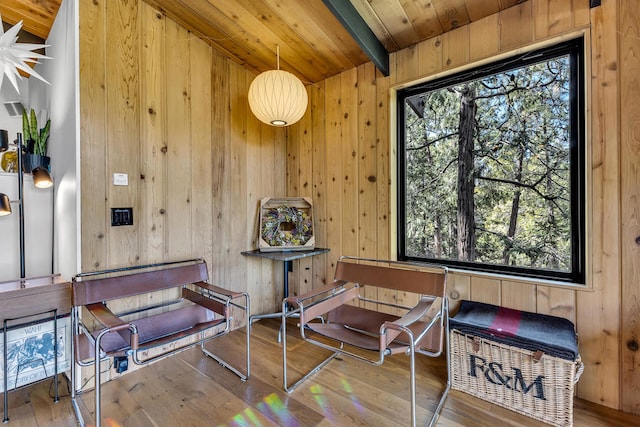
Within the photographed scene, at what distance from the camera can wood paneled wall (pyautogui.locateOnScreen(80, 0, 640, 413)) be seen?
1.50m

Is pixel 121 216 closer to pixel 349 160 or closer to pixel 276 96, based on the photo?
pixel 276 96

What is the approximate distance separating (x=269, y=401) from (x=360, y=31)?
2.32 m

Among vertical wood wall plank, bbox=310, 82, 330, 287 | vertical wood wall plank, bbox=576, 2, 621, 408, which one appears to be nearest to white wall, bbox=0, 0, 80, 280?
vertical wood wall plank, bbox=310, 82, 330, 287

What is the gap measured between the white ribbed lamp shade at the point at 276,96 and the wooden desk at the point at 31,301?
61.8 inches

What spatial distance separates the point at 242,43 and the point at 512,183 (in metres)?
2.20

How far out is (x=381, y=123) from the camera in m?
2.31

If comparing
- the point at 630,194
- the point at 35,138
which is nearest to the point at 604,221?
the point at 630,194

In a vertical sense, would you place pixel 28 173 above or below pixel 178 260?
above

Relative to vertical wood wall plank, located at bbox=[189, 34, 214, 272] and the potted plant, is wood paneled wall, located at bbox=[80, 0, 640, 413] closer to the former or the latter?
vertical wood wall plank, located at bbox=[189, 34, 214, 272]

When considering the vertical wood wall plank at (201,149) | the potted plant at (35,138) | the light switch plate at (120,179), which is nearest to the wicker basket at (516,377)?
the vertical wood wall plank at (201,149)

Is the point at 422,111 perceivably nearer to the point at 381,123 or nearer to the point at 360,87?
the point at 381,123

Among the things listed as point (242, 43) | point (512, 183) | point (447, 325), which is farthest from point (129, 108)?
point (512, 183)

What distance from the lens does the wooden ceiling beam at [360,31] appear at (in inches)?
66.2

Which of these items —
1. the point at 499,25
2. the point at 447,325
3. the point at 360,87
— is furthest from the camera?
the point at 360,87
